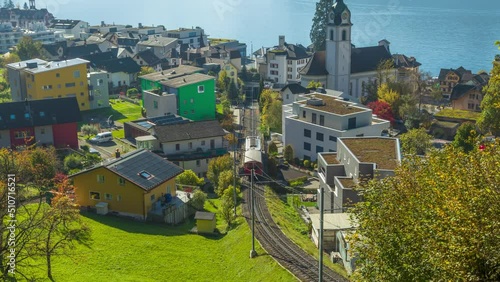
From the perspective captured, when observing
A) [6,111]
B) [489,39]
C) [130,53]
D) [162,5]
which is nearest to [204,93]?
[6,111]

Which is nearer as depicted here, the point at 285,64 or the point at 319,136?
the point at 319,136

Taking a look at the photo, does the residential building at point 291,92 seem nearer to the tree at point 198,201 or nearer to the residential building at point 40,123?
the residential building at point 40,123

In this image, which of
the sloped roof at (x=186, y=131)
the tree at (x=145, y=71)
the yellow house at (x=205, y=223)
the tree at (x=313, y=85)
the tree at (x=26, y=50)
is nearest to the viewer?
the yellow house at (x=205, y=223)

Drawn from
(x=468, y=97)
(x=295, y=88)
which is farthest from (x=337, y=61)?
(x=468, y=97)

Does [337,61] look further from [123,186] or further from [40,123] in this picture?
[123,186]

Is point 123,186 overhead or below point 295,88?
below

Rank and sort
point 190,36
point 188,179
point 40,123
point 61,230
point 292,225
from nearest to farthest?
point 61,230 → point 292,225 → point 188,179 → point 40,123 → point 190,36

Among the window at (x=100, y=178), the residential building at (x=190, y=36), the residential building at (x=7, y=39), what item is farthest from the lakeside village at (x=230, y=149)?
the residential building at (x=7, y=39)
